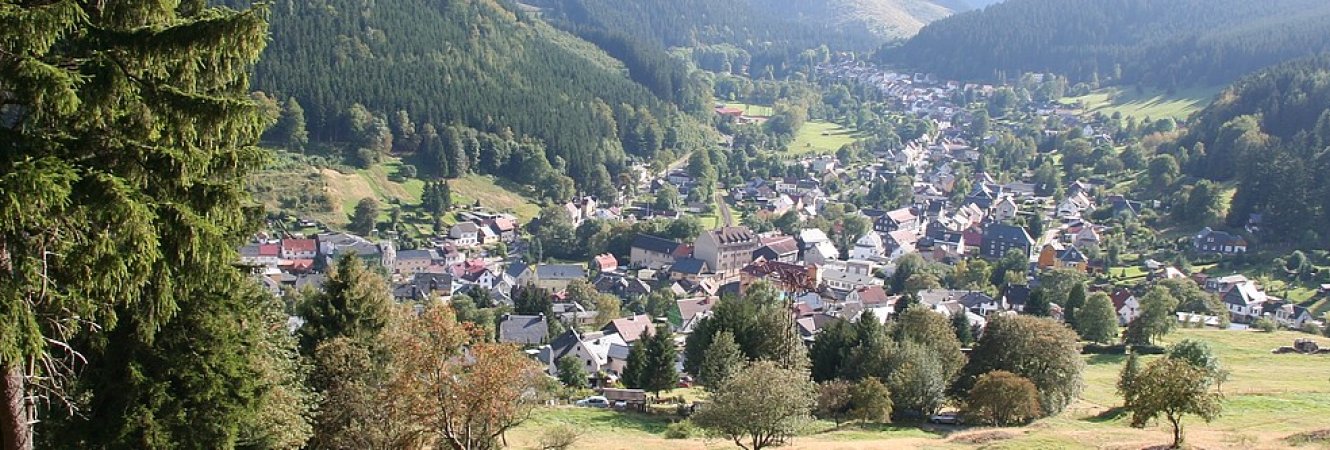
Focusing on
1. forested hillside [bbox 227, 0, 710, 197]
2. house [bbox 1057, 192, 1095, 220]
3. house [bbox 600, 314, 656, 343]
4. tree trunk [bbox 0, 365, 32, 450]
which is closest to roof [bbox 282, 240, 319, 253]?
forested hillside [bbox 227, 0, 710, 197]

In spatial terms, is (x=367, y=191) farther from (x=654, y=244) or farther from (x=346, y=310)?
(x=346, y=310)

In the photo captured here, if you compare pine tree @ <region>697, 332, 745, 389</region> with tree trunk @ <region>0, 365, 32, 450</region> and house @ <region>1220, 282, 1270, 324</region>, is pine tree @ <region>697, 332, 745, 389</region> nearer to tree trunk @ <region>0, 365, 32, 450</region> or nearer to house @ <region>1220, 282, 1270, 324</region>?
tree trunk @ <region>0, 365, 32, 450</region>

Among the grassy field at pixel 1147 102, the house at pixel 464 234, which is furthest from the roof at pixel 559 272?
the grassy field at pixel 1147 102

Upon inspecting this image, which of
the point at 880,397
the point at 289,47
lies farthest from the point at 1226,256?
the point at 289,47

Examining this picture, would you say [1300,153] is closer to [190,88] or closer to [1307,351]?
[1307,351]

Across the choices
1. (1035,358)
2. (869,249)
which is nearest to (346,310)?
(1035,358)

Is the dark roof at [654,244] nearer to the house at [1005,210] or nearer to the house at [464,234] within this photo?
the house at [464,234]
